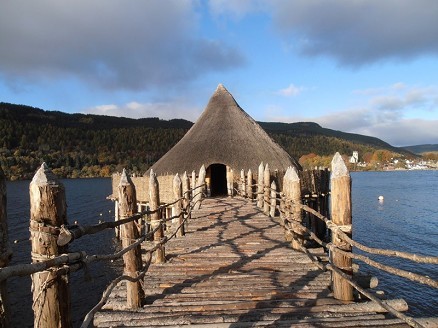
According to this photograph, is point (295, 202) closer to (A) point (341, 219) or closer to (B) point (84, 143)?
(A) point (341, 219)

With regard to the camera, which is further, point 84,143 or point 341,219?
point 84,143

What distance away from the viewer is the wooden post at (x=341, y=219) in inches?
170

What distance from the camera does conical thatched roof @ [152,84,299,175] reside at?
22.4 m

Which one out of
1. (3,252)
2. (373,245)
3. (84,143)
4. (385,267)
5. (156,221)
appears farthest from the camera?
(84,143)

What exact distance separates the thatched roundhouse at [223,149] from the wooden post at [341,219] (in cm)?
1698

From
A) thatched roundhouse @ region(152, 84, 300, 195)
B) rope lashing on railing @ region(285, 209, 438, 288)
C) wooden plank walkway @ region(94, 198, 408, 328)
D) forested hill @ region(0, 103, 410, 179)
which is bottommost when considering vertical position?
wooden plank walkway @ region(94, 198, 408, 328)

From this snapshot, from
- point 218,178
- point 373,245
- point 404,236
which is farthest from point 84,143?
point 373,245

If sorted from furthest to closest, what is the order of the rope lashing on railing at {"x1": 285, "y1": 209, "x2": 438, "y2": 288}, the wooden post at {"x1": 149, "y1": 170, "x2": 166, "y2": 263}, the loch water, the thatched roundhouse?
the thatched roundhouse, the loch water, the wooden post at {"x1": 149, "y1": 170, "x2": 166, "y2": 263}, the rope lashing on railing at {"x1": 285, "y1": 209, "x2": 438, "y2": 288}

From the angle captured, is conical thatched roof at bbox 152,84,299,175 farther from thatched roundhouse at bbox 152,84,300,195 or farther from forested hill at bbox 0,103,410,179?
forested hill at bbox 0,103,410,179

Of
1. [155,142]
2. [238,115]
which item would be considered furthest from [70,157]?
[238,115]

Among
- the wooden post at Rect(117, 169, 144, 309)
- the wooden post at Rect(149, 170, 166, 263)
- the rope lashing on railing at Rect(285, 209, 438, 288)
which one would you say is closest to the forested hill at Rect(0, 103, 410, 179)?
the wooden post at Rect(149, 170, 166, 263)

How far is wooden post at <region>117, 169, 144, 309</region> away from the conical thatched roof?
17368mm

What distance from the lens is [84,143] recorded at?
118 m

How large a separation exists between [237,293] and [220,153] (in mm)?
18329
